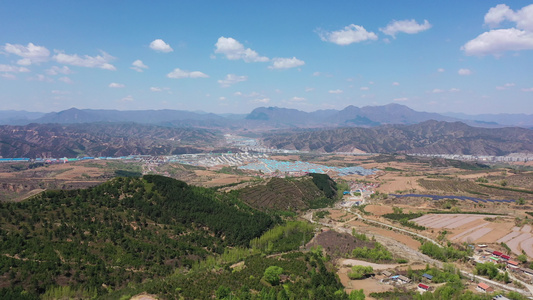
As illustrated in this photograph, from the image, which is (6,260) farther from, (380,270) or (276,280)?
(380,270)

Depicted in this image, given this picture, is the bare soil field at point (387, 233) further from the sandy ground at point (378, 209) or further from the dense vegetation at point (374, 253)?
the sandy ground at point (378, 209)

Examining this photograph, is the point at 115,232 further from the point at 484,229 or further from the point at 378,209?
the point at 484,229

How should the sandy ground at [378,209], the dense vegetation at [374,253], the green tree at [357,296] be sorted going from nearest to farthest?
1. the green tree at [357,296]
2. the dense vegetation at [374,253]
3. the sandy ground at [378,209]

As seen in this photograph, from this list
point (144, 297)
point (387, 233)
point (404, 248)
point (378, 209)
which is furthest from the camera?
point (378, 209)

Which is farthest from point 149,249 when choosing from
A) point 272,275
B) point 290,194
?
point 290,194

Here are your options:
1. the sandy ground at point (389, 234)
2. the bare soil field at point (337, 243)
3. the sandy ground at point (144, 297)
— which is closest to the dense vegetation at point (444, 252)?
the sandy ground at point (389, 234)

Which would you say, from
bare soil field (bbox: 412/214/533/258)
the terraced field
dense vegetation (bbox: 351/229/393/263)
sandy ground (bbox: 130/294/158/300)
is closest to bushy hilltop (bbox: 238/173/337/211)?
the terraced field
